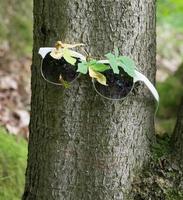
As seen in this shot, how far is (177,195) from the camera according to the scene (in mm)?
1944

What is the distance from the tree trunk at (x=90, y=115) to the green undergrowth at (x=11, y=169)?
2.44 feet

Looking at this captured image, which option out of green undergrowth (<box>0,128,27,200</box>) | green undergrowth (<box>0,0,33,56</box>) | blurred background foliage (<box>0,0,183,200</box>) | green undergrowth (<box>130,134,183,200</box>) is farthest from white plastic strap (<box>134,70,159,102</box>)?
green undergrowth (<box>0,0,33,56</box>)

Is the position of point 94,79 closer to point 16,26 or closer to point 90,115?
point 90,115

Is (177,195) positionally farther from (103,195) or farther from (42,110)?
(42,110)

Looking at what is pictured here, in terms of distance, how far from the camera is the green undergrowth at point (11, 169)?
268cm

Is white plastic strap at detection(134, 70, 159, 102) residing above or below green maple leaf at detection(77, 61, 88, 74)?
below

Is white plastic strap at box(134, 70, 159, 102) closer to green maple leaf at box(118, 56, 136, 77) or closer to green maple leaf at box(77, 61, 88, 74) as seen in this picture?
green maple leaf at box(118, 56, 136, 77)

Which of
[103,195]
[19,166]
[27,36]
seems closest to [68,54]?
[103,195]

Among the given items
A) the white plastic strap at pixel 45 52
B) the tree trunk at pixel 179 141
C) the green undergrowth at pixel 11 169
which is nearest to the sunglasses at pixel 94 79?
the white plastic strap at pixel 45 52

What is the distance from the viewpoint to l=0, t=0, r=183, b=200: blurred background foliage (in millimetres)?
2789

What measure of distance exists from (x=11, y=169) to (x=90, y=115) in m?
1.15

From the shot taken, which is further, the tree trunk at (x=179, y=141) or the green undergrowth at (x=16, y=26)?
the green undergrowth at (x=16, y=26)

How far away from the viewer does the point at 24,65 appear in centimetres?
536

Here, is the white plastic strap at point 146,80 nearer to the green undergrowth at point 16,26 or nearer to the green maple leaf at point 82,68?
the green maple leaf at point 82,68
